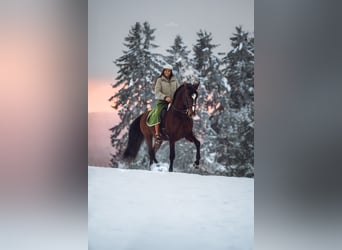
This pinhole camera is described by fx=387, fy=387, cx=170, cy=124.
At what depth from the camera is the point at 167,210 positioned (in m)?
3.77

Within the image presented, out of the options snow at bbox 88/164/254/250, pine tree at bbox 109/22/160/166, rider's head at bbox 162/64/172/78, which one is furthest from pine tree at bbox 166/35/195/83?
snow at bbox 88/164/254/250

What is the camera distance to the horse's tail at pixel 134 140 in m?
3.95

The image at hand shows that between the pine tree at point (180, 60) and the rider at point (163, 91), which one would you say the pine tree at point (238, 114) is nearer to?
the pine tree at point (180, 60)

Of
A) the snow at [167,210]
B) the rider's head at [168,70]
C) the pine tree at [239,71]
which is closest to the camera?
the snow at [167,210]

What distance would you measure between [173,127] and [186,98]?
322 mm

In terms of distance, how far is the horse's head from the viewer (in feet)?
12.7

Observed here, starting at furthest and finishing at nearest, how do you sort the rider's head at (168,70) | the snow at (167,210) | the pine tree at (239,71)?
the rider's head at (168,70), the pine tree at (239,71), the snow at (167,210)

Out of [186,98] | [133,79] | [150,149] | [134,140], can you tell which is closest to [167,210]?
[150,149]

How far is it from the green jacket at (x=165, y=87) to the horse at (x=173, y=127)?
2.0 inches

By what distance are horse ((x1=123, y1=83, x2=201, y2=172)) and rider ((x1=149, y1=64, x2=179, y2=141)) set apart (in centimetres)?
5

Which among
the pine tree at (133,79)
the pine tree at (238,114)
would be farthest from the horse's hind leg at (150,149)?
the pine tree at (238,114)

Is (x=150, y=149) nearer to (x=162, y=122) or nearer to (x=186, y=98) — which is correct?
(x=162, y=122)

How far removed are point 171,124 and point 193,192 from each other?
72 cm
